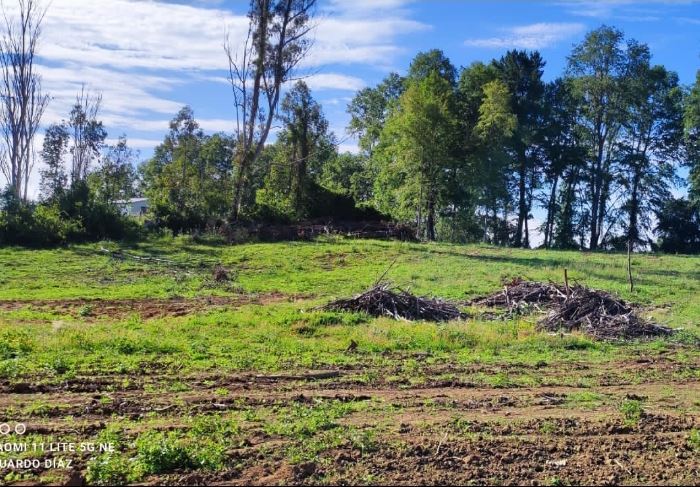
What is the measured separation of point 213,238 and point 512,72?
31.5m

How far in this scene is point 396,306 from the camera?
56.8 feet

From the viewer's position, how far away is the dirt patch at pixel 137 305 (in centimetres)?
1680

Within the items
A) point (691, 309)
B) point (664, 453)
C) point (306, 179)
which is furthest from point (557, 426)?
point (306, 179)

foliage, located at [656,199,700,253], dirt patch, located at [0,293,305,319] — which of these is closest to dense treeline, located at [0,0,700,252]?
foliage, located at [656,199,700,253]

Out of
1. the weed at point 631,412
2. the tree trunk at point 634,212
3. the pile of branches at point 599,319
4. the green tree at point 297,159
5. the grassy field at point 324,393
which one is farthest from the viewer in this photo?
the tree trunk at point 634,212

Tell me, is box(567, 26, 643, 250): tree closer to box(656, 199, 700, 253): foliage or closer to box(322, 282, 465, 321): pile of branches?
box(656, 199, 700, 253): foliage

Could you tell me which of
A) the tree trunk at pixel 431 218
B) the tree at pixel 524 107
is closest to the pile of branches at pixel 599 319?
the tree trunk at pixel 431 218

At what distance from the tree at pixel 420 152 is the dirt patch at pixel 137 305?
86.3 ft

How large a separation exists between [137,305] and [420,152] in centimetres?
3045

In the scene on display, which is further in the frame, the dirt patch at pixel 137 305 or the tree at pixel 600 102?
the tree at pixel 600 102

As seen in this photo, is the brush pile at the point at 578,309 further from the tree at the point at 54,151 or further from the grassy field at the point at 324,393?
the tree at the point at 54,151

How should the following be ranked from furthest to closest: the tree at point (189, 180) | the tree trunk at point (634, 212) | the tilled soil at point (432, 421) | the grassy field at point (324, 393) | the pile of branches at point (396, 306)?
1. the tree trunk at point (634, 212)
2. the tree at point (189, 180)
3. the pile of branches at point (396, 306)
4. the grassy field at point (324, 393)
5. the tilled soil at point (432, 421)

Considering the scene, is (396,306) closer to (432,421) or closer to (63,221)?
(432,421)

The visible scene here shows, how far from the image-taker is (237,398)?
8.15 m
